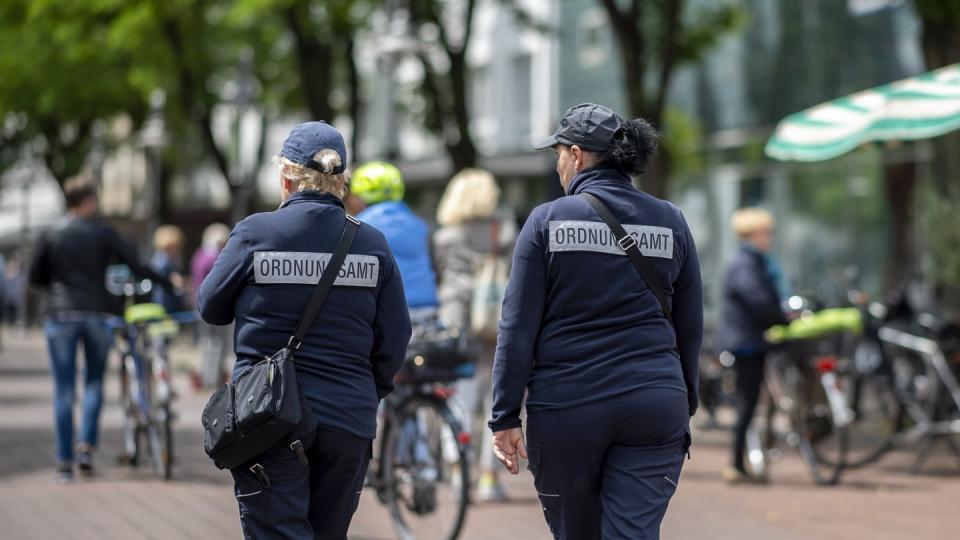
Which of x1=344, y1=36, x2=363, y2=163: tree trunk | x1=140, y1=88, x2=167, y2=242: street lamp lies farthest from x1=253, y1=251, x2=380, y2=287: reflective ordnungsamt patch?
x1=140, y1=88, x2=167, y2=242: street lamp

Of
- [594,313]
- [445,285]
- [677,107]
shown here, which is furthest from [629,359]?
[677,107]

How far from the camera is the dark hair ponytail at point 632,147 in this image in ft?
15.8

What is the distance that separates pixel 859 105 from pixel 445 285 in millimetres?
4076

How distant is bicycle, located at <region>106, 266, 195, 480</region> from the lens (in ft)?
34.0

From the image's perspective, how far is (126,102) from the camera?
3894cm

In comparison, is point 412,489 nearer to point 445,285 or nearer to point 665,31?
point 445,285

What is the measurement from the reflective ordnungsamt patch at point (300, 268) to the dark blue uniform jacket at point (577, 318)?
1.84ft

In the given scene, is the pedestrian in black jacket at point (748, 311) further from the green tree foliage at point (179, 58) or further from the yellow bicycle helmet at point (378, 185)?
the green tree foliage at point (179, 58)

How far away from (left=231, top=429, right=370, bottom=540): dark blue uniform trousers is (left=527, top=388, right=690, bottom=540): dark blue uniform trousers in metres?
0.64

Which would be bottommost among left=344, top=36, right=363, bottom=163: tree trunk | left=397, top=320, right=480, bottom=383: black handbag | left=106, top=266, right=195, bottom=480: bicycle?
left=106, top=266, right=195, bottom=480: bicycle

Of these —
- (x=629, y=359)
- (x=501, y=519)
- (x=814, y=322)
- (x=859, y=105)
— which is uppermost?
(x=859, y=105)

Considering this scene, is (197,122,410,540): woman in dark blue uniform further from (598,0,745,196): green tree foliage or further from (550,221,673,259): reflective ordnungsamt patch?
(598,0,745,196): green tree foliage

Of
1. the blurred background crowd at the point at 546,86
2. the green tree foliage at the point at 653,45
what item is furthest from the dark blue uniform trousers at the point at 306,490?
the green tree foliage at the point at 653,45

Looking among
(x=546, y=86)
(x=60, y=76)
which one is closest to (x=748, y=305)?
(x=546, y=86)
